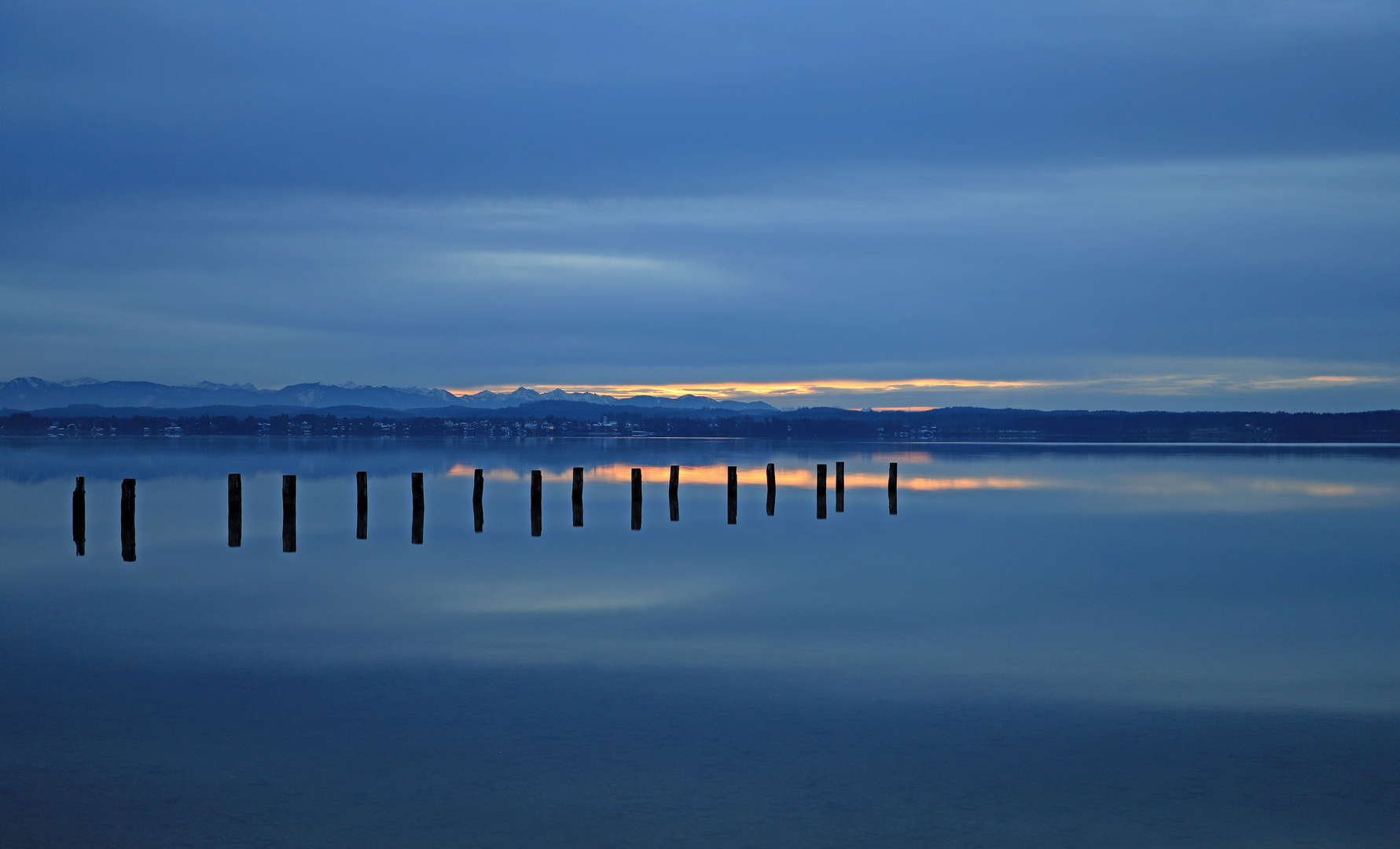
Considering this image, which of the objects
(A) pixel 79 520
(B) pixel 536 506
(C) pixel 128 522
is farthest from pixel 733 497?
(A) pixel 79 520

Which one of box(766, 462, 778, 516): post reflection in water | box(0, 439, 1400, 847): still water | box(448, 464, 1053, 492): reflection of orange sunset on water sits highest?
box(766, 462, 778, 516): post reflection in water

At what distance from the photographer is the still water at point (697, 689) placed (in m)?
8.37

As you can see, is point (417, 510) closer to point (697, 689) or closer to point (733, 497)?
point (733, 497)

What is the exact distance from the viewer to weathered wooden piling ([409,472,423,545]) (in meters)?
25.4

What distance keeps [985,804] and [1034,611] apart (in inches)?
369

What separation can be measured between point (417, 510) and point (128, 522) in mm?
6061

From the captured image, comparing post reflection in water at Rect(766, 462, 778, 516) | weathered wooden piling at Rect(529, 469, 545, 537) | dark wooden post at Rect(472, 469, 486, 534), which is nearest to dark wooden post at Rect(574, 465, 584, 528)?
weathered wooden piling at Rect(529, 469, 545, 537)

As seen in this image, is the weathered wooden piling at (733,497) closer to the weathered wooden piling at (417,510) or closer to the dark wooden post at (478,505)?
the dark wooden post at (478,505)

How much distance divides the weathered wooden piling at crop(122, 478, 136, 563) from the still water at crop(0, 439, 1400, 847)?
0.45 meters

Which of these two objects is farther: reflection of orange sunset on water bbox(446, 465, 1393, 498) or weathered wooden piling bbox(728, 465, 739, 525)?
reflection of orange sunset on water bbox(446, 465, 1393, 498)

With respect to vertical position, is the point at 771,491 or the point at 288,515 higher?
the point at 288,515

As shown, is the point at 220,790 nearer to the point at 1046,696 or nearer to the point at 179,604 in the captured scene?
the point at 1046,696

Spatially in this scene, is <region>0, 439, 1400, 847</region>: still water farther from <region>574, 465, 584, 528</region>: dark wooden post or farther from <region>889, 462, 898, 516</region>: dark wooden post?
<region>889, 462, 898, 516</region>: dark wooden post

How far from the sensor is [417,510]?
25891 millimetres
